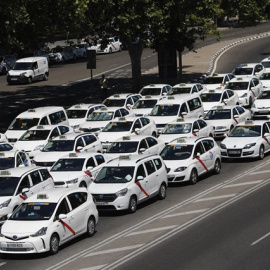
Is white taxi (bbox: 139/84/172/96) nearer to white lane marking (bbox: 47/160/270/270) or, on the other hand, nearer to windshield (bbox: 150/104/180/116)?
windshield (bbox: 150/104/180/116)

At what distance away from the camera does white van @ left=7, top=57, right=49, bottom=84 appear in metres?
67.6

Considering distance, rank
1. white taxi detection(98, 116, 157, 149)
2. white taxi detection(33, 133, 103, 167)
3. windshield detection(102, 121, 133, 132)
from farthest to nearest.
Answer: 1. windshield detection(102, 121, 133, 132)
2. white taxi detection(98, 116, 157, 149)
3. white taxi detection(33, 133, 103, 167)

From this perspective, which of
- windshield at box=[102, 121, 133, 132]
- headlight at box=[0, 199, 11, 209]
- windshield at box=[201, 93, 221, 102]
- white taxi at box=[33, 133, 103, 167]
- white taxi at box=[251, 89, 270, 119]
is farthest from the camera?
windshield at box=[201, 93, 221, 102]

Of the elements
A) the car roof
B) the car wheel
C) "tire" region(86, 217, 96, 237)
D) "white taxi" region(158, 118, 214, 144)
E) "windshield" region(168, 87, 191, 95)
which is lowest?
the car wheel

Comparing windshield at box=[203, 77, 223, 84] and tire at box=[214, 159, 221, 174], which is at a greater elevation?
windshield at box=[203, 77, 223, 84]

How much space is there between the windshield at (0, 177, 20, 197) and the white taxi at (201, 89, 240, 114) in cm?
1984

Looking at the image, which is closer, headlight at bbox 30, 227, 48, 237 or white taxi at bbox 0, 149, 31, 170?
headlight at bbox 30, 227, 48, 237

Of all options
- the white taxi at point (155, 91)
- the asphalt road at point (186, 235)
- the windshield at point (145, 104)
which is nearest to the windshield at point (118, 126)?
the windshield at point (145, 104)

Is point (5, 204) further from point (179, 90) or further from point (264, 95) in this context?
point (179, 90)

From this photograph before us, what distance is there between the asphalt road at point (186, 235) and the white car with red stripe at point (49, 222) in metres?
0.37

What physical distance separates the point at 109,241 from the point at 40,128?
15161 millimetres

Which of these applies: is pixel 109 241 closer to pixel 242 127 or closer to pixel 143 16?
pixel 242 127

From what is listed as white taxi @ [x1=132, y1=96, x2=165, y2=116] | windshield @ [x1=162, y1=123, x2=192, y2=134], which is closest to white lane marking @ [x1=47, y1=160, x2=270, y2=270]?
windshield @ [x1=162, y1=123, x2=192, y2=134]

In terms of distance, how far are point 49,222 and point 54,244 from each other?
63 cm
